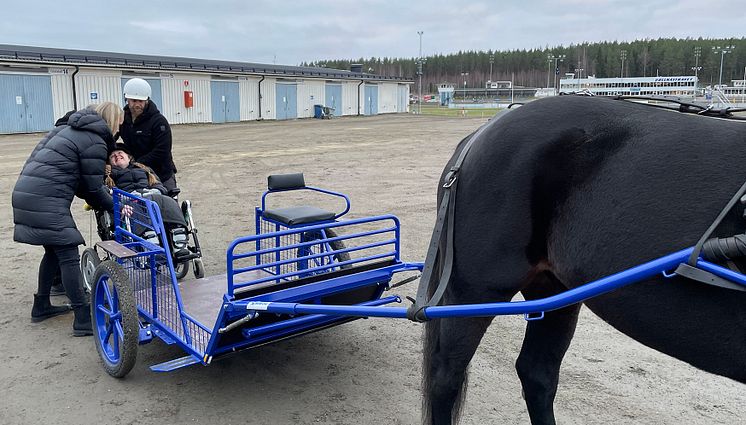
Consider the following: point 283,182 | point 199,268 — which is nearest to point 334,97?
point 199,268

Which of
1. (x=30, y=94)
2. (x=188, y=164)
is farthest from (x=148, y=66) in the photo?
(x=188, y=164)

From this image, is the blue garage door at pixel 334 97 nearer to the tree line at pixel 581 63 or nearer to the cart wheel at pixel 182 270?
the cart wheel at pixel 182 270

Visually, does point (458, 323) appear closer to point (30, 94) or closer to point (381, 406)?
point (381, 406)

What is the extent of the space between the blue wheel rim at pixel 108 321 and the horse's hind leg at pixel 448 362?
2.20m

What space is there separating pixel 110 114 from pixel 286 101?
3609cm

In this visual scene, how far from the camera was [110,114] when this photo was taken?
15.5ft

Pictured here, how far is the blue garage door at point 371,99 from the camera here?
49156mm

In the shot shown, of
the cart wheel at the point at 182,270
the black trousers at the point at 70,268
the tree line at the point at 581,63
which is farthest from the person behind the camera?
the tree line at the point at 581,63

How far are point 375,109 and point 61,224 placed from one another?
47.1 metres

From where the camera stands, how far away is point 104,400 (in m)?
3.63

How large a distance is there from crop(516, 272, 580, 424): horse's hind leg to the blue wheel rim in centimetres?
259

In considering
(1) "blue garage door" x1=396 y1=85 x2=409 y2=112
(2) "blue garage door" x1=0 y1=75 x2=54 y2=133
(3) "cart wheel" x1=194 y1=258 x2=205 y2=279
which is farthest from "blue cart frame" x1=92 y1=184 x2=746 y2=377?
(1) "blue garage door" x1=396 y1=85 x2=409 y2=112

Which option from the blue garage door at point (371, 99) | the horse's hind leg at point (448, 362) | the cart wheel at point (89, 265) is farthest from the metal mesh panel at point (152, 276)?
the blue garage door at point (371, 99)

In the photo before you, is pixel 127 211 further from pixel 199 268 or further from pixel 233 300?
pixel 233 300
